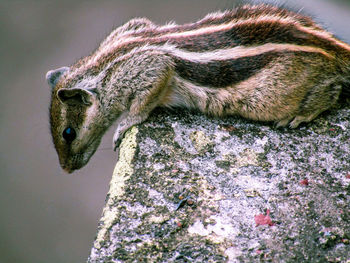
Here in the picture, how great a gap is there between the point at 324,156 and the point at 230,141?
579 mm

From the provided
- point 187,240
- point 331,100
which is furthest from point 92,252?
point 331,100

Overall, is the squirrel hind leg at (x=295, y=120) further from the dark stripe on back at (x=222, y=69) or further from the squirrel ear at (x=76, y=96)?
the squirrel ear at (x=76, y=96)

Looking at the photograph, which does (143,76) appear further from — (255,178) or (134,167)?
(255,178)

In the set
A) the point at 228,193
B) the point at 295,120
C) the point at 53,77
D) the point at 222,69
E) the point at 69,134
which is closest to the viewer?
the point at 228,193

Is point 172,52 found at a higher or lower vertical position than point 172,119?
higher

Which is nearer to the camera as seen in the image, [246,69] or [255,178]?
[255,178]

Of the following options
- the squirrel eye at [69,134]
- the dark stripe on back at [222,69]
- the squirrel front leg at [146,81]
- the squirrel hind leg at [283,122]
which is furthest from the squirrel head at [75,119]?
the squirrel hind leg at [283,122]

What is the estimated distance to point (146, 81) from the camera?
3.45 metres

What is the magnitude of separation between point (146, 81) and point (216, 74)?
502mm

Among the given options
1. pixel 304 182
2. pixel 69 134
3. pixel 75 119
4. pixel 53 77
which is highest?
pixel 304 182

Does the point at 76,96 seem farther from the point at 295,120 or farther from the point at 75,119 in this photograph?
the point at 295,120

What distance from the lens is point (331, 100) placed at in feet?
10.8

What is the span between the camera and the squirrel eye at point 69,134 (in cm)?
362

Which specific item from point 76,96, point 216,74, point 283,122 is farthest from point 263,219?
point 76,96
